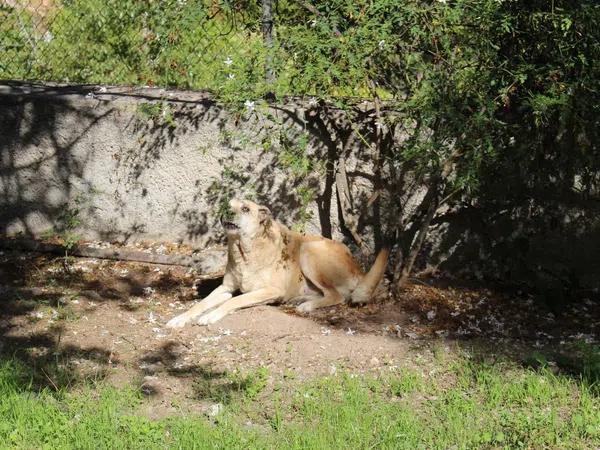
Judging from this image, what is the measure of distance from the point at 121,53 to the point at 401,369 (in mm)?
4638

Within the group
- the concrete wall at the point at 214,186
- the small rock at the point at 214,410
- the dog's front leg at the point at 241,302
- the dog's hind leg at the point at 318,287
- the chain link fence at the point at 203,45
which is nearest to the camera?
the small rock at the point at 214,410

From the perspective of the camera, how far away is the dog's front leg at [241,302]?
271 inches

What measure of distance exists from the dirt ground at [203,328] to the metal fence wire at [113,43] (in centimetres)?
187

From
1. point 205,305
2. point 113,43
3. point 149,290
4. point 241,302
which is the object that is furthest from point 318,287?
point 113,43

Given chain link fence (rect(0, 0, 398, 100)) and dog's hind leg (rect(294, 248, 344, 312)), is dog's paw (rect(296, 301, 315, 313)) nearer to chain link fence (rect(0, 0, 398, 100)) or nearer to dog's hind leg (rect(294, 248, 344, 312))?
dog's hind leg (rect(294, 248, 344, 312))

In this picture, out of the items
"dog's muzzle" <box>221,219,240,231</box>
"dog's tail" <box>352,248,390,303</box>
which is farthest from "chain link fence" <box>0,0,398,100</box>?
"dog's tail" <box>352,248,390,303</box>

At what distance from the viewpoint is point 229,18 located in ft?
25.5

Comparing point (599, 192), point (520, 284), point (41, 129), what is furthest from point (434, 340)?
point (41, 129)

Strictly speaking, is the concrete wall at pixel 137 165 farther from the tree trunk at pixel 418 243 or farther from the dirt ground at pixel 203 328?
the tree trunk at pixel 418 243

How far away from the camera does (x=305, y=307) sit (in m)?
7.29

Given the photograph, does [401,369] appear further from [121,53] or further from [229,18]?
[121,53]

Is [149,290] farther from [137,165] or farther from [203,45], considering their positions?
[203,45]

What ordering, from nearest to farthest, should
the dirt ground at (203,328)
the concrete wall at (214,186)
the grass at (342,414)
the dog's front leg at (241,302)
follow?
1. the grass at (342,414)
2. the dirt ground at (203,328)
3. the dog's front leg at (241,302)
4. the concrete wall at (214,186)

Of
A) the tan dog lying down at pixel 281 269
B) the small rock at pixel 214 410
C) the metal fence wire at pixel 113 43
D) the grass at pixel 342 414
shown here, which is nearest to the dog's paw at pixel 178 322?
the tan dog lying down at pixel 281 269
